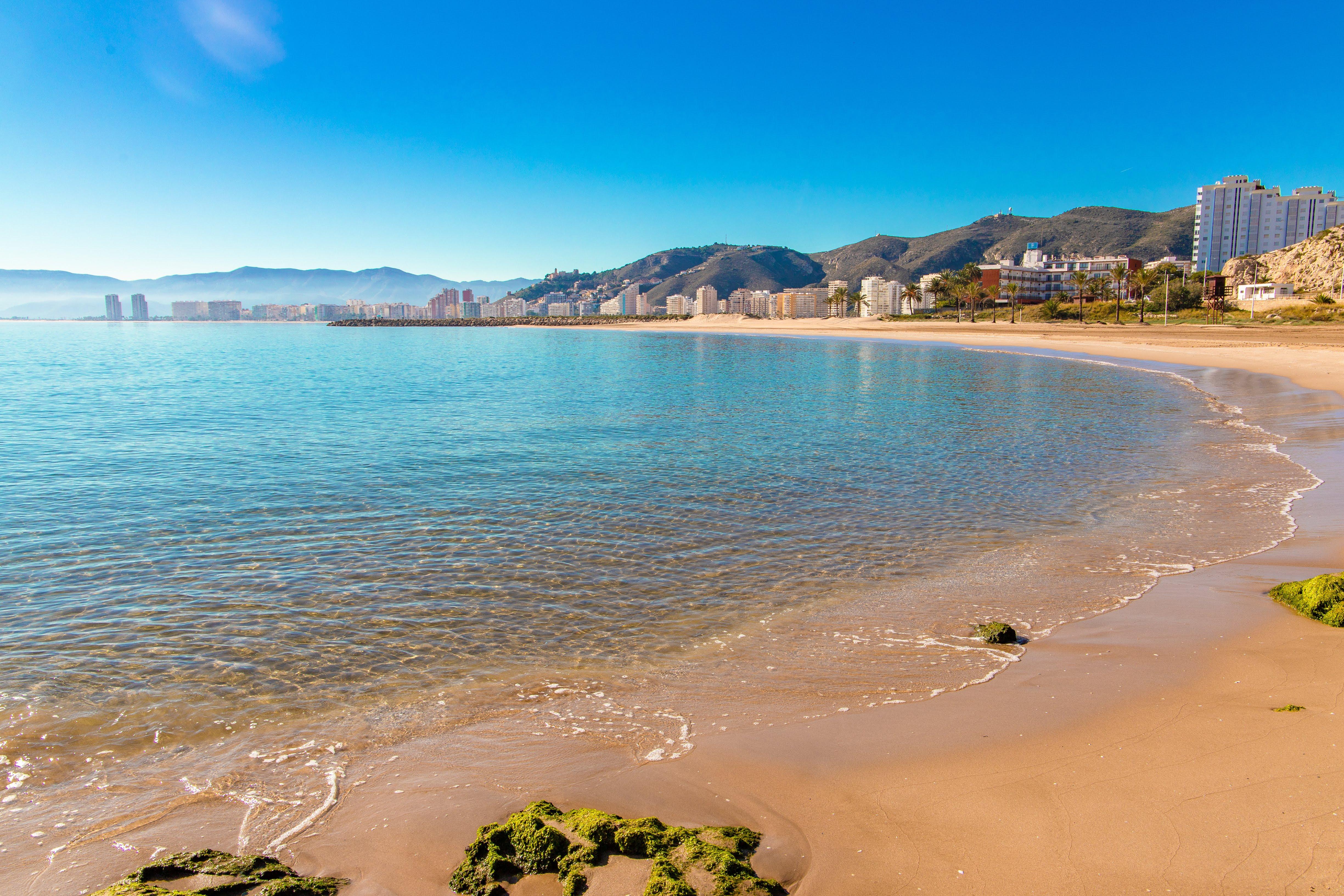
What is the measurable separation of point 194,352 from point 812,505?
8394cm

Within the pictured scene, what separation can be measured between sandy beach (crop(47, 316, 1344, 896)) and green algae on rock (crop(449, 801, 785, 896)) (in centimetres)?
12

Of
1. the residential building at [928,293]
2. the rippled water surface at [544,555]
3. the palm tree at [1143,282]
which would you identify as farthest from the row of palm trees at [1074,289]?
the rippled water surface at [544,555]

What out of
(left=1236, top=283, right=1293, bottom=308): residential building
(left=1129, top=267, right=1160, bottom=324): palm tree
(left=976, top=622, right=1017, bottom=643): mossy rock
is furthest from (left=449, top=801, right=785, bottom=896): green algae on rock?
(left=1129, top=267, right=1160, bottom=324): palm tree

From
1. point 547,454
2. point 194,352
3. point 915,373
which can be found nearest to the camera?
point 547,454

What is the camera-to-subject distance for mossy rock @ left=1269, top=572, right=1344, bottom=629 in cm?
619

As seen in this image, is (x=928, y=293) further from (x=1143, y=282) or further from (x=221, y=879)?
(x=221, y=879)

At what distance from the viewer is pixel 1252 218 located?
172500mm

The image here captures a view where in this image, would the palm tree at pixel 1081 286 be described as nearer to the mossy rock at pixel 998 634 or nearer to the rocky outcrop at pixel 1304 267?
the rocky outcrop at pixel 1304 267

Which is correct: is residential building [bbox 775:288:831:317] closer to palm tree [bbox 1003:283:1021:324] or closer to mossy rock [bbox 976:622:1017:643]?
palm tree [bbox 1003:283:1021:324]

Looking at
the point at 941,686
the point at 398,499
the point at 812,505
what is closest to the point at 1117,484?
the point at 812,505

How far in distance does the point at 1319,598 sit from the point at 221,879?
8.44m

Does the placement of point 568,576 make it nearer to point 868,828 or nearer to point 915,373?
point 868,828

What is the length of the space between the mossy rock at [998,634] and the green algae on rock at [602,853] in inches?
139

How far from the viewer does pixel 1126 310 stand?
91.1 metres
